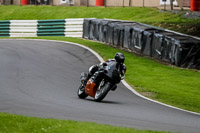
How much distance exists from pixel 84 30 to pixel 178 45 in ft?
38.4

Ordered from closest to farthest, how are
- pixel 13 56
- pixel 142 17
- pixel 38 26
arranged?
1. pixel 13 56
2. pixel 38 26
3. pixel 142 17

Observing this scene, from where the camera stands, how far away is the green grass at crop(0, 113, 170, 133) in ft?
30.4

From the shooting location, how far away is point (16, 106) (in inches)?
506

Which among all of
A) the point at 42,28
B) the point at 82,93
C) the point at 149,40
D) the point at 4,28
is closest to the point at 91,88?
the point at 82,93

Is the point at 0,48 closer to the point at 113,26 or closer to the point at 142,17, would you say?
the point at 113,26

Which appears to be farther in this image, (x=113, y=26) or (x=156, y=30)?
(x=113, y=26)

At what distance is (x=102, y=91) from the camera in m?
15.2

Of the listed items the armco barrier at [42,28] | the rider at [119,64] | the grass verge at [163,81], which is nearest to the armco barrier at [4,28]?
the armco barrier at [42,28]

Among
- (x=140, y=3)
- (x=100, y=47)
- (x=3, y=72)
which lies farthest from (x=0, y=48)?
(x=140, y=3)

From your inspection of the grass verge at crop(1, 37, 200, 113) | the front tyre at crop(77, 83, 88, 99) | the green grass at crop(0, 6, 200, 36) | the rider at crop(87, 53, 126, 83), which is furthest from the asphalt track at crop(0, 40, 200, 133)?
the green grass at crop(0, 6, 200, 36)

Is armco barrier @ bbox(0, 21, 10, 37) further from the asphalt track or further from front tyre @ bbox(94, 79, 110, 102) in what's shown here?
front tyre @ bbox(94, 79, 110, 102)

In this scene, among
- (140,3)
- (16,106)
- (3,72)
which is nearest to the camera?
(16,106)

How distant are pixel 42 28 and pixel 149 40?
13.3 meters

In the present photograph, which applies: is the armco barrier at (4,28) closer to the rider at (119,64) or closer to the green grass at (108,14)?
the green grass at (108,14)
